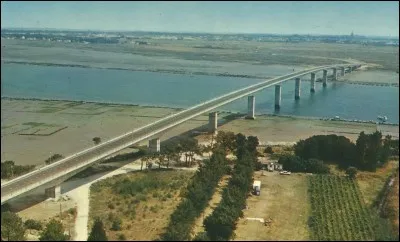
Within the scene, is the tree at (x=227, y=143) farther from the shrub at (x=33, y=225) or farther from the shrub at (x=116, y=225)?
the shrub at (x=33, y=225)

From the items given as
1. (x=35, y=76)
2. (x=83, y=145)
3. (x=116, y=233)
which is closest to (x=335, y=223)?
(x=116, y=233)

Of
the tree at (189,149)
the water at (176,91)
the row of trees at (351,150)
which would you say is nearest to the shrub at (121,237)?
the tree at (189,149)

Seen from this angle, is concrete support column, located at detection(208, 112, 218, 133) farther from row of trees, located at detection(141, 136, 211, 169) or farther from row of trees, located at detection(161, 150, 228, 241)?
row of trees, located at detection(161, 150, 228, 241)

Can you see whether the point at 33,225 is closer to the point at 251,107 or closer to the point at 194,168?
the point at 194,168

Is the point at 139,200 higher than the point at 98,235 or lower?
lower

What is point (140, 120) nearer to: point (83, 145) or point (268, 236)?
point (83, 145)

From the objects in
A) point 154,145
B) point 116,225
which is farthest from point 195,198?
point 154,145
